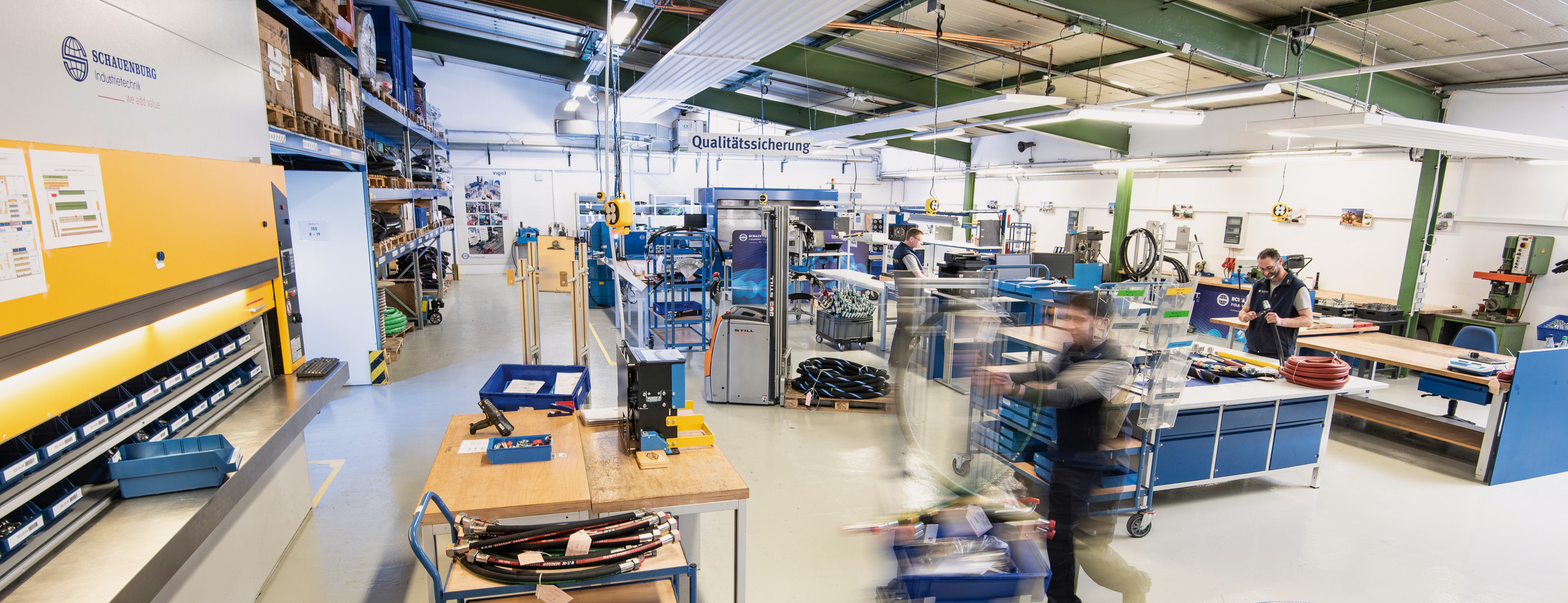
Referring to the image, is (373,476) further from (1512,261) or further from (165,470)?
(1512,261)

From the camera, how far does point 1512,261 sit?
7.67 meters

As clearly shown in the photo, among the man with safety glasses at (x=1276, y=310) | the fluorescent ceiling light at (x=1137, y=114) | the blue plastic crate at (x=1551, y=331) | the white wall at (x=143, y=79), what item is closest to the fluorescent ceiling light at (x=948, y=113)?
the fluorescent ceiling light at (x=1137, y=114)

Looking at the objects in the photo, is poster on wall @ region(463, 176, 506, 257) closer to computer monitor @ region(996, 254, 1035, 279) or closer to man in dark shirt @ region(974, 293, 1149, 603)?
computer monitor @ region(996, 254, 1035, 279)

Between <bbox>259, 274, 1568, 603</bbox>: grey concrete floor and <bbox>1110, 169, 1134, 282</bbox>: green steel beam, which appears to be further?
<bbox>1110, 169, 1134, 282</bbox>: green steel beam

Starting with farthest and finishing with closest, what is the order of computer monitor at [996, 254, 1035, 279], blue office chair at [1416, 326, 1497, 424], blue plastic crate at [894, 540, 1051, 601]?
computer monitor at [996, 254, 1035, 279] → blue office chair at [1416, 326, 1497, 424] → blue plastic crate at [894, 540, 1051, 601]

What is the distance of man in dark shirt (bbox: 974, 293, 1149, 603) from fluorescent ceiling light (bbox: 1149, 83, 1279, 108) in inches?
154

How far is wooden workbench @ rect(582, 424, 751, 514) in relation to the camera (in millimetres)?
2365

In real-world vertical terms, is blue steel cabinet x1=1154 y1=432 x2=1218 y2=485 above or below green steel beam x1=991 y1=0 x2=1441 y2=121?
below

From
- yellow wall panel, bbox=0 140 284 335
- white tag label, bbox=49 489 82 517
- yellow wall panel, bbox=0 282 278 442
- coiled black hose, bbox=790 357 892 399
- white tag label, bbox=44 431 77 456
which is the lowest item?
coiled black hose, bbox=790 357 892 399

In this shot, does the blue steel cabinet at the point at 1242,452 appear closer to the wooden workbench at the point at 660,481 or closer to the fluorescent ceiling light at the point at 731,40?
the wooden workbench at the point at 660,481

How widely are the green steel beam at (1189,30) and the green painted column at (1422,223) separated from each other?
9.06ft

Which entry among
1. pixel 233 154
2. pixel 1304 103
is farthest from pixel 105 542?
pixel 1304 103

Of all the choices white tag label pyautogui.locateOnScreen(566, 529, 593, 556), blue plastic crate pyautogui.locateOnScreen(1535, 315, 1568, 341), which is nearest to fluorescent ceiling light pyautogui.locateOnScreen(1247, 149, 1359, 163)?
blue plastic crate pyautogui.locateOnScreen(1535, 315, 1568, 341)

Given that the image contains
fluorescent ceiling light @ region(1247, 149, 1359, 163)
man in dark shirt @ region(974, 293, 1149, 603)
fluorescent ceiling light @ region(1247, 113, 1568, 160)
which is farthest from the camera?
fluorescent ceiling light @ region(1247, 149, 1359, 163)
